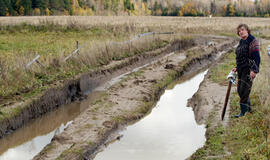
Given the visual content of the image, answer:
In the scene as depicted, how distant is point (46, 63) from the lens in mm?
12539

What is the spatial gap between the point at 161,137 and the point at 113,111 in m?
1.71

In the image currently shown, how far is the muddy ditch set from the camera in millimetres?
9217

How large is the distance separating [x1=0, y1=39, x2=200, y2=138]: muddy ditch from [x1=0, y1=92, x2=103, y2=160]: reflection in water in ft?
0.60

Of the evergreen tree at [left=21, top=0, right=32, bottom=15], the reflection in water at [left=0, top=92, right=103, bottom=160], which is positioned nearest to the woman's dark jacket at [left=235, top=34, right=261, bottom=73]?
the reflection in water at [left=0, top=92, right=103, bottom=160]

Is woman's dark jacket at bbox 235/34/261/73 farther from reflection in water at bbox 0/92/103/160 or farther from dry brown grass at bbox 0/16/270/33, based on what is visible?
dry brown grass at bbox 0/16/270/33

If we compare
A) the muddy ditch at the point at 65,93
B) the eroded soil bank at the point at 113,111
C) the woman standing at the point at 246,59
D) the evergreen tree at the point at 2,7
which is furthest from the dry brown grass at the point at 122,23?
the evergreen tree at the point at 2,7

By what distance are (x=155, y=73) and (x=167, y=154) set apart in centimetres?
702

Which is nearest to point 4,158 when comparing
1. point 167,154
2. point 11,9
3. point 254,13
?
point 167,154

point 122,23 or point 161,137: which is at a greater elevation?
point 122,23

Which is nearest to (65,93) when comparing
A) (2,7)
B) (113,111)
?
(113,111)

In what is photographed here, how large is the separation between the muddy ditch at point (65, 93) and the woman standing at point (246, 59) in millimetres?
5446

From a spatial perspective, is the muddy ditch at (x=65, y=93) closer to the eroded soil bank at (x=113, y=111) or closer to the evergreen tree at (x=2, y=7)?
the eroded soil bank at (x=113, y=111)

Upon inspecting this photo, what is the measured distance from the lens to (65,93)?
11.6 m

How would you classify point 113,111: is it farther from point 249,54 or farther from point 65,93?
point 249,54
